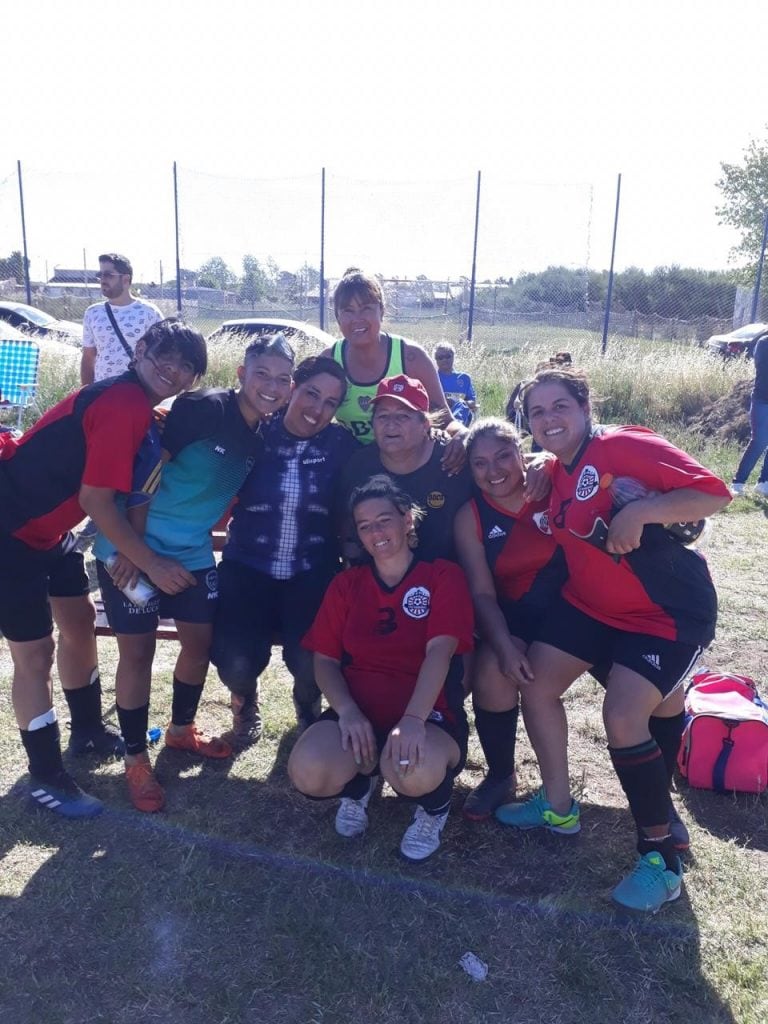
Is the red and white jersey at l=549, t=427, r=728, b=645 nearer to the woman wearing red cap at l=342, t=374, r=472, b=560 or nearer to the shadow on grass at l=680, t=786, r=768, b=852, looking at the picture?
the woman wearing red cap at l=342, t=374, r=472, b=560

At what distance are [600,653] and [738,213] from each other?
120 ft

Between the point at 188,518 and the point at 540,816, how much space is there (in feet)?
5.81

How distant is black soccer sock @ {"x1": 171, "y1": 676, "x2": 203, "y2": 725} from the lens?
364cm

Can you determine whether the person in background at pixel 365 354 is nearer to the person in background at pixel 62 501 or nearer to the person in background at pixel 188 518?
the person in background at pixel 188 518

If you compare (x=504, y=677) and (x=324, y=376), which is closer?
(x=504, y=677)

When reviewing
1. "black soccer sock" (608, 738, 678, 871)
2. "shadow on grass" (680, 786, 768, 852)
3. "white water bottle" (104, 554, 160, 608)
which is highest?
"white water bottle" (104, 554, 160, 608)

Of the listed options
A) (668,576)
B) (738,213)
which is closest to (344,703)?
(668,576)

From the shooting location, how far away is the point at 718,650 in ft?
15.9

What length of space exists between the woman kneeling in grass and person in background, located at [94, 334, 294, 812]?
603mm

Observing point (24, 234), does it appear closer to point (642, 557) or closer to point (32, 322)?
point (32, 322)

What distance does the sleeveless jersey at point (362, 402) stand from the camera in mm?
3816

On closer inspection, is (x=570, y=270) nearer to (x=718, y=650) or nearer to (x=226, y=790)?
(x=718, y=650)

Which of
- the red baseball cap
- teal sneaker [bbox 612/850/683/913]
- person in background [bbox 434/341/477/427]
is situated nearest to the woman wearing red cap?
the red baseball cap

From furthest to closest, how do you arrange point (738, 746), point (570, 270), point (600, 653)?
point (570, 270) → point (738, 746) → point (600, 653)
